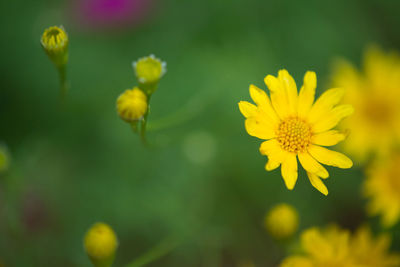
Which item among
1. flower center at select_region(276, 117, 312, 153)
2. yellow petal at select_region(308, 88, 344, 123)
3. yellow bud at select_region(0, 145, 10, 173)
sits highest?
yellow petal at select_region(308, 88, 344, 123)

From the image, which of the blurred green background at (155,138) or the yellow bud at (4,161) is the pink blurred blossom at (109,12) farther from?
the yellow bud at (4,161)

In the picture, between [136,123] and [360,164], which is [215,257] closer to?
Answer: [360,164]

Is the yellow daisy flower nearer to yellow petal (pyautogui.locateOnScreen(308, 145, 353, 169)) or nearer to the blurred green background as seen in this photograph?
yellow petal (pyautogui.locateOnScreen(308, 145, 353, 169))

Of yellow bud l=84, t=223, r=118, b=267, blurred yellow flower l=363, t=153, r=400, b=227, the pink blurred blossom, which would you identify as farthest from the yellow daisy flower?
the pink blurred blossom

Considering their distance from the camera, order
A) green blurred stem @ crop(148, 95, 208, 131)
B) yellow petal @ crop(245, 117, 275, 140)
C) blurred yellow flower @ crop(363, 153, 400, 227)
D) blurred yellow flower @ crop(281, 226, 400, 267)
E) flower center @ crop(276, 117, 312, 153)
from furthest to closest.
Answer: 1. green blurred stem @ crop(148, 95, 208, 131)
2. blurred yellow flower @ crop(363, 153, 400, 227)
3. blurred yellow flower @ crop(281, 226, 400, 267)
4. flower center @ crop(276, 117, 312, 153)
5. yellow petal @ crop(245, 117, 275, 140)

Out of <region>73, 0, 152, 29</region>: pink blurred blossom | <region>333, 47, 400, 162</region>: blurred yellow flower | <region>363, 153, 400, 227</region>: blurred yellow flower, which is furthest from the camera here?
<region>73, 0, 152, 29</region>: pink blurred blossom

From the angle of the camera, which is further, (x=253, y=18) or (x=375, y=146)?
(x=253, y=18)

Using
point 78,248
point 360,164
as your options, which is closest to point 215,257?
point 78,248

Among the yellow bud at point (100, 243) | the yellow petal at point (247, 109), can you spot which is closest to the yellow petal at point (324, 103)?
the yellow petal at point (247, 109)
